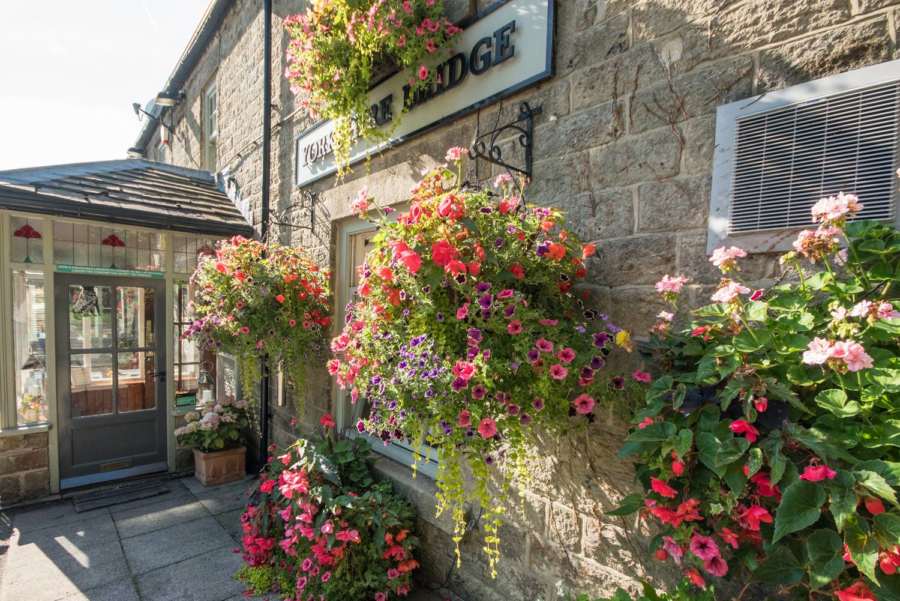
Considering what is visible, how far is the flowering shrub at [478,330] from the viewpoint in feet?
5.79

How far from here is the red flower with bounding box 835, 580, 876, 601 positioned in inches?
41.5

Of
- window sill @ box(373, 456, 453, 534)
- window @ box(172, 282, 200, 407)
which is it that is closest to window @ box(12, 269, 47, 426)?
window @ box(172, 282, 200, 407)

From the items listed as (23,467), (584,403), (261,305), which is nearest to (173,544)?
(261,305)

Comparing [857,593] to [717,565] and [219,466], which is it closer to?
[717,565]

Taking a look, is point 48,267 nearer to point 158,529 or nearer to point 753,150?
point 158,529

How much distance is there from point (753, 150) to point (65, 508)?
20.9 ft

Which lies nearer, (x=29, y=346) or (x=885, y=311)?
(x=885, y=311)

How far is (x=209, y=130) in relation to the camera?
7.90 meters

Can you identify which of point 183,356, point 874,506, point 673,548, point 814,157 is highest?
point 814,157

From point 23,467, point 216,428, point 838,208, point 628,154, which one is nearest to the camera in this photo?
point 838,208

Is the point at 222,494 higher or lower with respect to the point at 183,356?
lower

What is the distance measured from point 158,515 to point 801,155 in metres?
5.60

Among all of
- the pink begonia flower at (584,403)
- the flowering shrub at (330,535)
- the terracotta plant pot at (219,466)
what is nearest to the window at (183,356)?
the terracotta plant pot at (219,466)

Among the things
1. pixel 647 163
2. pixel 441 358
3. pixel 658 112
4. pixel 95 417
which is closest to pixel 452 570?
pixel 441 358
